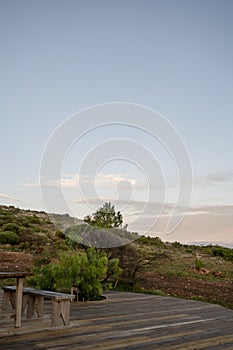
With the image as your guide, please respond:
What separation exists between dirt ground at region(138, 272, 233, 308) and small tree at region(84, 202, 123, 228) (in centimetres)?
203

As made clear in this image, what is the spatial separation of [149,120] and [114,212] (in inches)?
103

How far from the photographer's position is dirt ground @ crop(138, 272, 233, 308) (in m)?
9.84

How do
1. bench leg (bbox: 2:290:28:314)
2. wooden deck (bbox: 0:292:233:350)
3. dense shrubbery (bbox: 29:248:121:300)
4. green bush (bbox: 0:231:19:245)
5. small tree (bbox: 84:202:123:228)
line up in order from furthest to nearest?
green bush (bbox: 0:231:19:245) < small tree (bbox: 84:202:123:228) < dense shrubbery (bbox: 29:248:121:300) < bench leg (bbox: 2:290:28:314) < wooden deck (bbox: 0:292:233:350)

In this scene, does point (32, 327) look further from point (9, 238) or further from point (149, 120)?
point (9, 238)

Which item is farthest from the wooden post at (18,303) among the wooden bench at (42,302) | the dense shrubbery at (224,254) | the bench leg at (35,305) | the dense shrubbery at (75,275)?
the dense shrubbery at (224,254)

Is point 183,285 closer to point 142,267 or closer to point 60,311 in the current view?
point 142,267

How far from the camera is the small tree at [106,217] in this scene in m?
9.84

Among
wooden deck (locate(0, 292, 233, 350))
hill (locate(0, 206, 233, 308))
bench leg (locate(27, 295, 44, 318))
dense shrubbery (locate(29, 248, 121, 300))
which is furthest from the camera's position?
hill (locate(0, 206, 233, 308))

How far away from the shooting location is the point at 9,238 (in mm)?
20047

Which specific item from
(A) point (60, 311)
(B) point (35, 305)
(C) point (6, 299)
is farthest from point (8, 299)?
(A) point (60, 311)

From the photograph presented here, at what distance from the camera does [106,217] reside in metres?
9.91

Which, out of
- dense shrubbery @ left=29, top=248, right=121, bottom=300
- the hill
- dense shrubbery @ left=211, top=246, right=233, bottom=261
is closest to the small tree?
the hill

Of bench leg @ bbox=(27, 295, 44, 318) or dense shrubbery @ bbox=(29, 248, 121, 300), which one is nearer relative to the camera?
bench leg @ bbox=(27, 295, 44, 318)

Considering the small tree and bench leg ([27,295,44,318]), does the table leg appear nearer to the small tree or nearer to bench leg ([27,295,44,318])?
bench leg ([27,295,44,318])
